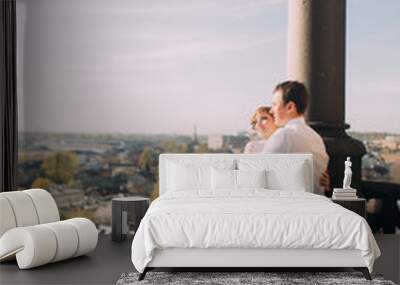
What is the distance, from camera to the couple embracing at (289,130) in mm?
Result: 7809

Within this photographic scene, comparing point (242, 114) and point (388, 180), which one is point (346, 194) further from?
point (242, 114)

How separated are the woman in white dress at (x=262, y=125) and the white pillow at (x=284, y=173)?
499 mm

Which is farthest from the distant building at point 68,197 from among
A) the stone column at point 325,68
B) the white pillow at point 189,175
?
the stone column at point 325,68

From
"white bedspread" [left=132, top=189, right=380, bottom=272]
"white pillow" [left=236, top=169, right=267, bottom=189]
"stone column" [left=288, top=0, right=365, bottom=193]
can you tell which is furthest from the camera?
"stone column" [left=288, top=0, right=365, bottom=193]

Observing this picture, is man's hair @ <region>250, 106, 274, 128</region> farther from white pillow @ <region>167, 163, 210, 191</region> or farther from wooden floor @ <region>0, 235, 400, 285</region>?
wooden floor @ <region>0, 235, 400, 285</region>

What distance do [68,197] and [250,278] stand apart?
3369 millimetres

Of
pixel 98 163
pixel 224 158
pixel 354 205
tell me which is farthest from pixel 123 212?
pixel 354 205

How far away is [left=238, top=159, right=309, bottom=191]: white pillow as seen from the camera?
7.04 m

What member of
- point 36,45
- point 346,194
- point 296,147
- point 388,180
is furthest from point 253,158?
point 36,45

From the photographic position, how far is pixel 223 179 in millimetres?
6926

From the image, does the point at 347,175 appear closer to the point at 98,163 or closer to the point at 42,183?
the point at 98,163

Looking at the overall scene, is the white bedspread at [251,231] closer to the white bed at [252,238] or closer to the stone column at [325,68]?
the white bed at [252,238]

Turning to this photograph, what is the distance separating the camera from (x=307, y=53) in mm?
7793

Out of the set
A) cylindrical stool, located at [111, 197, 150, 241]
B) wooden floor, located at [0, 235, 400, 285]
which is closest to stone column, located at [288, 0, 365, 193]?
wooden floor, located at [0, 235, 400, 285]
